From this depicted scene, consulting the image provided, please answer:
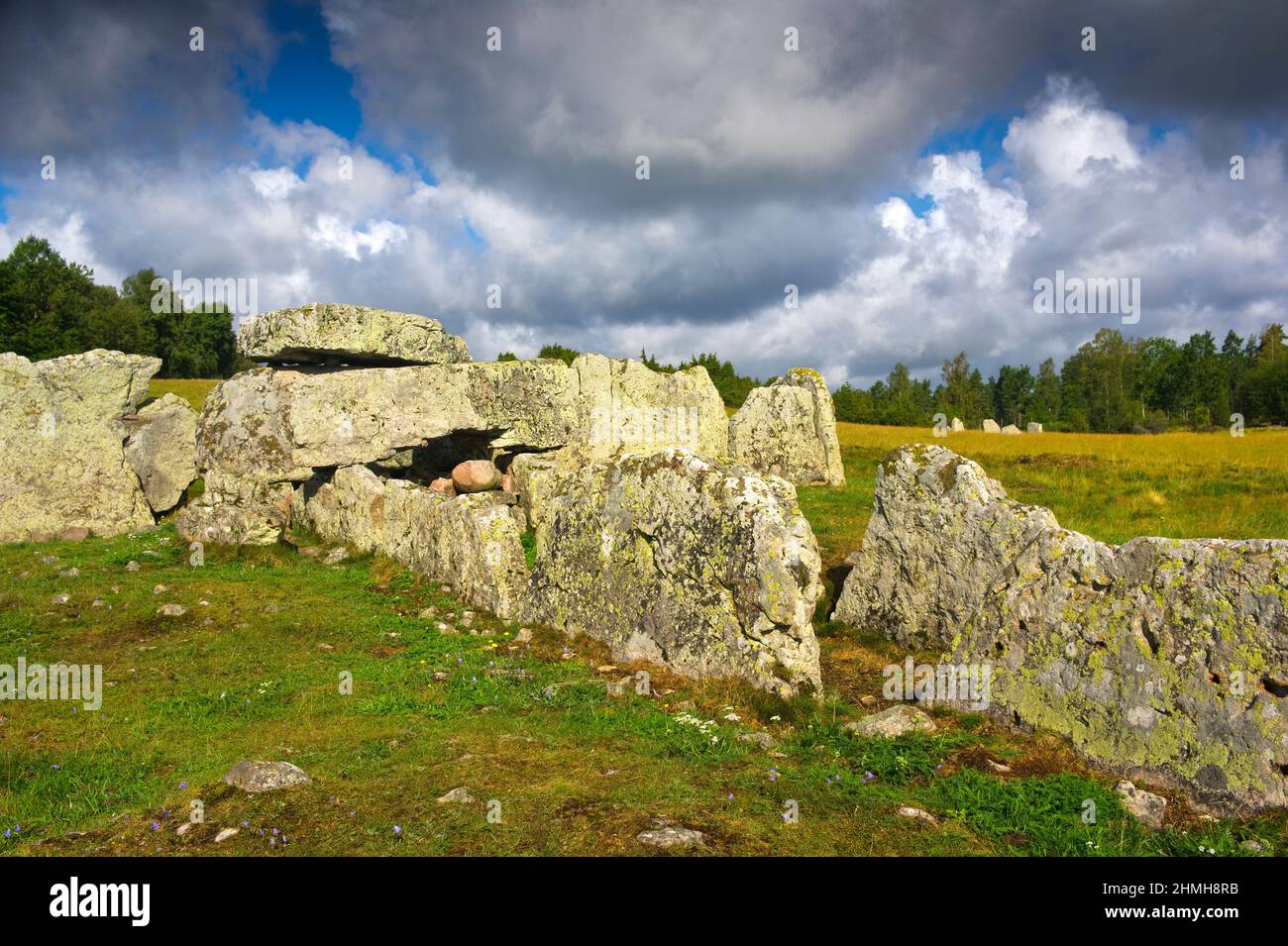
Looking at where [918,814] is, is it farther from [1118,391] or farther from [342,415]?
[1118,391]

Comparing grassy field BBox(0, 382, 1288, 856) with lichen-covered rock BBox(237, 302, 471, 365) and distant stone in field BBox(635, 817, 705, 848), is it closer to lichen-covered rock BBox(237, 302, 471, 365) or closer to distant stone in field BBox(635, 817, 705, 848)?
distant stone in field BBox(635, 817, 705, 848)

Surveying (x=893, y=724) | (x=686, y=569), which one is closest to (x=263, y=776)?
(x=686, y=569)

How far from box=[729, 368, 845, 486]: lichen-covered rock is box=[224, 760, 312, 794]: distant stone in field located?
18186mm

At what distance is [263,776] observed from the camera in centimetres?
625

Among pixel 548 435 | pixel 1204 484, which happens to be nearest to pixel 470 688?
pixel 548 435

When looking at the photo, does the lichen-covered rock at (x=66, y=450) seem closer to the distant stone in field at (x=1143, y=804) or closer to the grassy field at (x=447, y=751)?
the grassy field at (x=447, y=751)

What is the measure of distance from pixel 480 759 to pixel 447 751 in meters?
0.39

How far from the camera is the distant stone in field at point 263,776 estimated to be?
6.18m

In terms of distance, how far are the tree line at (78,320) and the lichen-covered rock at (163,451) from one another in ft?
131

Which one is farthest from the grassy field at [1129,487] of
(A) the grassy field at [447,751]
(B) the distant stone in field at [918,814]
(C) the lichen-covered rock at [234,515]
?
(C) the lichen-covered rock at [234,515]

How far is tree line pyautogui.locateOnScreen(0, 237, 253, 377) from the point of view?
185 ft

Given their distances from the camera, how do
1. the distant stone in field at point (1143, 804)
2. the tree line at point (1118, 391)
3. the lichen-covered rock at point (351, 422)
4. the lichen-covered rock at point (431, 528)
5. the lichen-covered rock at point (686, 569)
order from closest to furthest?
the distant stone in field at point (1143, 804), the lichen-covered rock at point (686, 569), the lichen-covered rock at point (431, 528), the lichen-covered rock at point (351, 422), the tree line at point (1118, 391)

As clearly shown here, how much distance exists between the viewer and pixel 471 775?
251 inches

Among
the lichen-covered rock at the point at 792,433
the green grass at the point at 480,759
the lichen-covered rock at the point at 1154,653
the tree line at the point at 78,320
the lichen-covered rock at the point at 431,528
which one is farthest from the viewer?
the tree line at the point at 78,320
